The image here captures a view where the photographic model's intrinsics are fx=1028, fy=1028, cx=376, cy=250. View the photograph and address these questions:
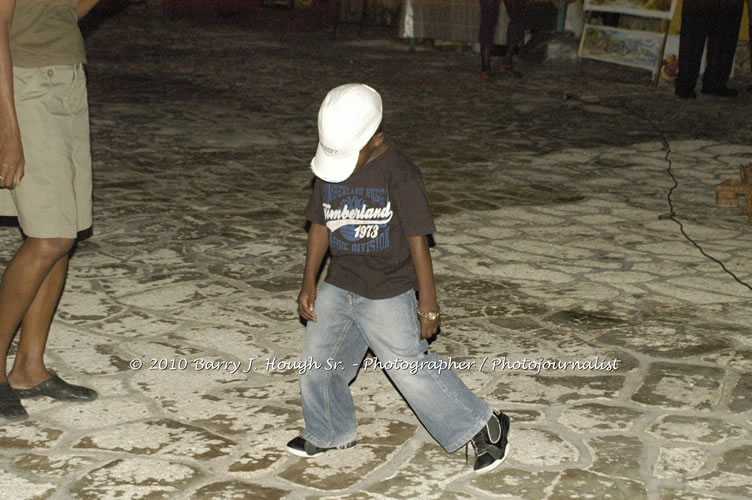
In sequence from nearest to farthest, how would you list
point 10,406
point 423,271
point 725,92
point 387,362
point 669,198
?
point 423,271 → point 387,362 → point 10,406 → point 669,198 → point 725,92

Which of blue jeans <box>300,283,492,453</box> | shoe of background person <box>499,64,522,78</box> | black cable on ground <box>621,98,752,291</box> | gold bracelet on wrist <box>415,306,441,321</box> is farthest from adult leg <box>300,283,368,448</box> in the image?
shoe of background person <box>499,64,522,78</box>

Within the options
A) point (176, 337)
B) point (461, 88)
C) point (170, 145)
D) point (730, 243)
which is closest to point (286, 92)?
point (461, 88)

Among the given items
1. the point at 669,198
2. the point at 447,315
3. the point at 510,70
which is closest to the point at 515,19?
the point at 510,70

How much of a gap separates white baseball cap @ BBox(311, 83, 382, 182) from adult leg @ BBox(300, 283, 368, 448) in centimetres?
45

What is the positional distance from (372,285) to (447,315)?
1.94m

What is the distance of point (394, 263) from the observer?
3.49 m

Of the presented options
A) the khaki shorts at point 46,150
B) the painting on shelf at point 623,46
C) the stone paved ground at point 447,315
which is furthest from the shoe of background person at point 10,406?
the painting on shelf at point 623,46

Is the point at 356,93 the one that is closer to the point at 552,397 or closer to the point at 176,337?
the point at 552,397

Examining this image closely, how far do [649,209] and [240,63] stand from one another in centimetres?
998

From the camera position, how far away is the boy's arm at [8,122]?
355 cm

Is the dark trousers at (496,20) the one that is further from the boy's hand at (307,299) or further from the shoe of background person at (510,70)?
the boy's hand at (307,299)

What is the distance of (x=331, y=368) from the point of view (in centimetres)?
359

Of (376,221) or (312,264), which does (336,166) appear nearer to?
(376,221)

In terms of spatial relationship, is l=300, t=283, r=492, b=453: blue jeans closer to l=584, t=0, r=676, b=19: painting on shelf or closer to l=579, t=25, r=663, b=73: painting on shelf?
l=584, t=0, r=676, b=19: painting on shelf
